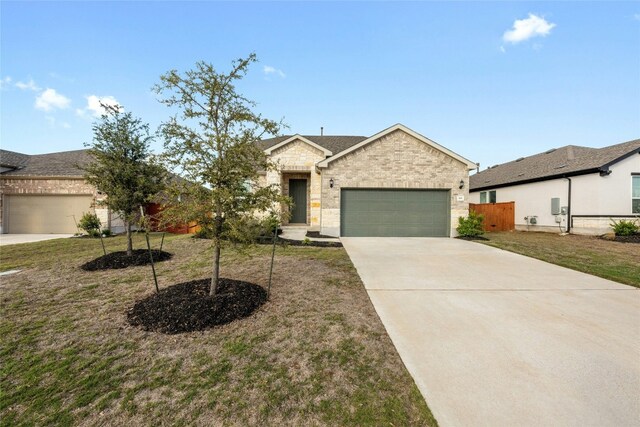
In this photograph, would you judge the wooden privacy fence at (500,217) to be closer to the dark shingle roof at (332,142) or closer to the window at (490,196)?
the window at (490,196)

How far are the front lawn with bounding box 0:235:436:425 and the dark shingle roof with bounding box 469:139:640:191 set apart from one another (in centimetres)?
1612

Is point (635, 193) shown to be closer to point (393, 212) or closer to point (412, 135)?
point (412, 135)

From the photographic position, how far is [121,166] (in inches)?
259

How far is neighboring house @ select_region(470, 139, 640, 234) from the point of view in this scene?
12.5m

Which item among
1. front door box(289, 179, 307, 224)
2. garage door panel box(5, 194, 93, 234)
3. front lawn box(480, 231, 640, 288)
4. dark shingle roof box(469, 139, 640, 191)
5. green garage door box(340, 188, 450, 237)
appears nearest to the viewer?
front lawn box(480, 231, 640, 288)

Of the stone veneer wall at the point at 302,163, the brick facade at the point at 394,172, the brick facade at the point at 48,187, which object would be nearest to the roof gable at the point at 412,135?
the brick facade at the point at 394,172

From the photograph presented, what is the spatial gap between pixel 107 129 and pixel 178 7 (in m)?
5.14

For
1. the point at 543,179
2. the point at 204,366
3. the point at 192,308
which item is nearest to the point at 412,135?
the point at 543,179

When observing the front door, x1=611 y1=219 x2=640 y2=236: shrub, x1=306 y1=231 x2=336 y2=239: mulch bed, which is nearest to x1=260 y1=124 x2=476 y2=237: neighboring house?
x1=306 y1=231 x2=336 y2=239: mulch bed

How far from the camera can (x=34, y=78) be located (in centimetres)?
900

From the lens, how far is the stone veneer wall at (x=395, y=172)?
12.0 metres

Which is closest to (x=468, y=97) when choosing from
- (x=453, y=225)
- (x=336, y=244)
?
(x=453, y=225)

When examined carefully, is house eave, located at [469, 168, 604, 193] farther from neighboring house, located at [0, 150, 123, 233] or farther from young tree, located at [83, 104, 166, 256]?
neighboring house, located at [0, 150, 123, 233]

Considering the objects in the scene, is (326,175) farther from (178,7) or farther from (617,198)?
(617,198)
